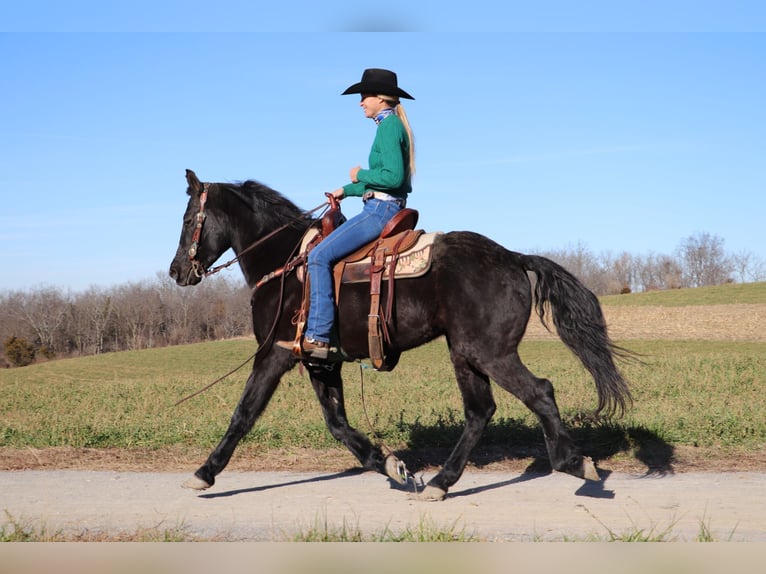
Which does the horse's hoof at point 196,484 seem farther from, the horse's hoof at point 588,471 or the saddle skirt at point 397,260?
the horse's hoof at point 588,471

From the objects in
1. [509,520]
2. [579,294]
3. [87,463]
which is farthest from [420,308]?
[87,463]

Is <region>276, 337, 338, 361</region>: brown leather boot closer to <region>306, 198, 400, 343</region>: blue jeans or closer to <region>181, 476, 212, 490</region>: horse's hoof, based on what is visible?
<region>306, 198, 400, 343</region>: blue jeans

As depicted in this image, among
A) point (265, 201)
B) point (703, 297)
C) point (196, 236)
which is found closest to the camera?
point (196, 236)

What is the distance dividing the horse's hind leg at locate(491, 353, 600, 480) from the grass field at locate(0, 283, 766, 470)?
1.74 m

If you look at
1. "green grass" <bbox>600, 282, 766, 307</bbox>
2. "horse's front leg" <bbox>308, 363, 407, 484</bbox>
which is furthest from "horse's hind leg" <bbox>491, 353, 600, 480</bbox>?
"green grass" <bbox>600, 282, 766, 307</bbox>

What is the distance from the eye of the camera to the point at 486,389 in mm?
6516

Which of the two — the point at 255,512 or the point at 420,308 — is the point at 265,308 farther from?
the point at 255,512

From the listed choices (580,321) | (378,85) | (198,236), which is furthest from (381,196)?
(580,321)

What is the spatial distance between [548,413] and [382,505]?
1.49 metres

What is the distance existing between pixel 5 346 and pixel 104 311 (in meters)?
15.0

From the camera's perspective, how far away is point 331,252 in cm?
643

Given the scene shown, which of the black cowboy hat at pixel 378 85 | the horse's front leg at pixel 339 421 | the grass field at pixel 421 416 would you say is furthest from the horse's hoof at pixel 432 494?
the black cowboy hat at pixel 378 85

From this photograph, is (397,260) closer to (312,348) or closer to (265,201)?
(312,348)

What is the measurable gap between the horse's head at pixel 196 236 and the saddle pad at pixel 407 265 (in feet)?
5.03
